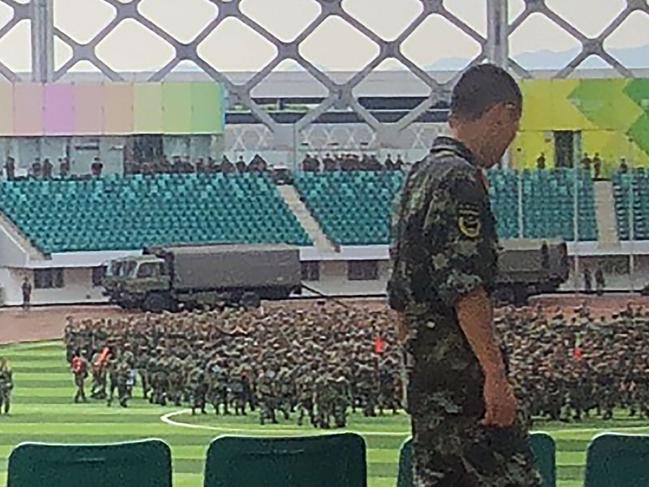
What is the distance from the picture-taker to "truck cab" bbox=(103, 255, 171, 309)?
581 cm

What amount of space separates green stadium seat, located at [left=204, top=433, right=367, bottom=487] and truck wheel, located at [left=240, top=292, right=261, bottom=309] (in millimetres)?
2906

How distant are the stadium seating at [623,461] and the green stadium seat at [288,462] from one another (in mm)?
476

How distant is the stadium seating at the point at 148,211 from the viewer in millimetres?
5930

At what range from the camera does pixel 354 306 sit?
588 centimetres

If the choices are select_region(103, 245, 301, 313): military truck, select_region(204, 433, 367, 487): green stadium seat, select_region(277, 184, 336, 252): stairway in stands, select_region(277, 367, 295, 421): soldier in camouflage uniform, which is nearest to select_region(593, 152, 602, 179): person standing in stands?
select_region(277, 184, 336, 252): stairway in stands

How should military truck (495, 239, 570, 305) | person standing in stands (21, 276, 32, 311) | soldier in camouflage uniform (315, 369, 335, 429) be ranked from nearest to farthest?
soldier in camouflage uniform (315, 369, 335, 429) → military truck (495, 239, 570, 305) → person standing in stands (21, 276, 32, 311)

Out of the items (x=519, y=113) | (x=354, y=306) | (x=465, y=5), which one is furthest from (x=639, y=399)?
(x=519, y=113)

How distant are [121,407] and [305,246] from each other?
107 centimetres

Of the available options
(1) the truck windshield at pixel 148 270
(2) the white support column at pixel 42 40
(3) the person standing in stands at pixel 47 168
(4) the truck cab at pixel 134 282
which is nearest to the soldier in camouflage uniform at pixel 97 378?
(4) the truck cab at pixel 134 282

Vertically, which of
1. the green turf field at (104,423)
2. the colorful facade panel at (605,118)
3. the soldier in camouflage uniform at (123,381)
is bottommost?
the green turf field at (104,423)

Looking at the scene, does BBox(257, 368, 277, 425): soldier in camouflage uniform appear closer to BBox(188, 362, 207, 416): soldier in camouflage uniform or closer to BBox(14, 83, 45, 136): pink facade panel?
BBox(188, 362, 207, 416): soldier in camouflage uniform

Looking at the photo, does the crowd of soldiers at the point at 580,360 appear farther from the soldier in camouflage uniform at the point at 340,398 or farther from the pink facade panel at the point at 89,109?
the pink facade panel at the point at 89,109

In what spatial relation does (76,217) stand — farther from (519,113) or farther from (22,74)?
(519,113)

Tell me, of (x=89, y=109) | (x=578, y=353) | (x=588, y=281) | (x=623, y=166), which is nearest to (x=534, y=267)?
(x=588, y=281)
